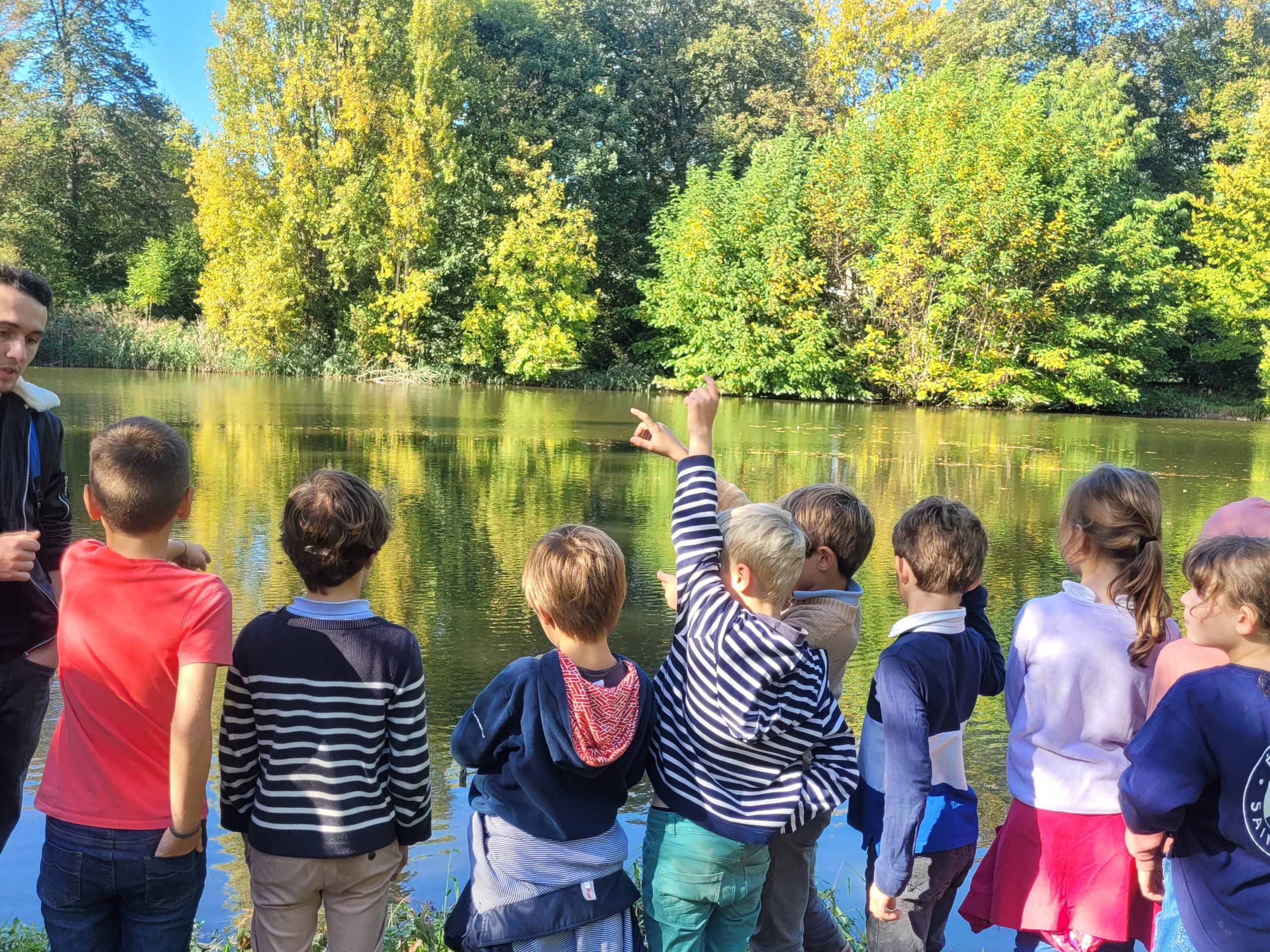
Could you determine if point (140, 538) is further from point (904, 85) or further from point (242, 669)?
point (904, 85)

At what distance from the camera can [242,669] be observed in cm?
207

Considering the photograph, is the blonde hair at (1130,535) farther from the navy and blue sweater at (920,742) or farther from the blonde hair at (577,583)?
the blonde hair at (577,583)

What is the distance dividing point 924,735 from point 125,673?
5.19 ft

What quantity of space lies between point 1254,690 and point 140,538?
2101 millimetres

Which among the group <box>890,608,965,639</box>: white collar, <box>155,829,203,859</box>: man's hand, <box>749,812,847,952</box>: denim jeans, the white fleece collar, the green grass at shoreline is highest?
the green grass at shoreline

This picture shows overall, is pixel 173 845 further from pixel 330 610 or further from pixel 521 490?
pixel 521 490

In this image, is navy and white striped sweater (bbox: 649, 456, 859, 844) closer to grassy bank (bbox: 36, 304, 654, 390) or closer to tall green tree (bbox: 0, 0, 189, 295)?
grassy bank (bbox: 36, 304, 654, 390)

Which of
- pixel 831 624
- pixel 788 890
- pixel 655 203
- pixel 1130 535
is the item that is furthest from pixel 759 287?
pixel 788 890

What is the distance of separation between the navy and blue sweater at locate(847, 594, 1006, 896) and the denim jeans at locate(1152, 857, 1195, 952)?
1.28 feet

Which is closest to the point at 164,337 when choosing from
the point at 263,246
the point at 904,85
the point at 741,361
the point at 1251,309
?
the point at 263,246

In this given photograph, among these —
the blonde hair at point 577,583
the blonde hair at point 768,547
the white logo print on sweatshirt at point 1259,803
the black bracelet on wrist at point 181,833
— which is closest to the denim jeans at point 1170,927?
the white logo print on sweatshirt at point 1259,803

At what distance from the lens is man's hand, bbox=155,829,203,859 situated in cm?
198

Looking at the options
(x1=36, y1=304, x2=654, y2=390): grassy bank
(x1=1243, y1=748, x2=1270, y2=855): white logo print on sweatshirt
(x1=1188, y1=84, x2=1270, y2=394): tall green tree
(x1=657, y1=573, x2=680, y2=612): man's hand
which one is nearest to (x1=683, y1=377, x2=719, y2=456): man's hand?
(x1=657, y1=573, x2=680, y2=612): man's hand

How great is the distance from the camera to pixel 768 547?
83.7 inches
